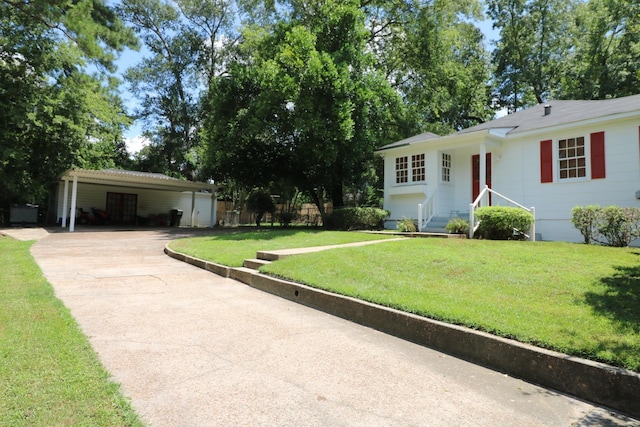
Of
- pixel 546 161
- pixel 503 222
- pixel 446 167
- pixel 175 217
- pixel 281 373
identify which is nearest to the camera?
pixel 281 373

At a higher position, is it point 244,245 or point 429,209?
point 429,209

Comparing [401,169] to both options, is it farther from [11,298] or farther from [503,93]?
[503,93]

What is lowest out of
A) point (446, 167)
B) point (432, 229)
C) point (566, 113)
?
point (432, 229)

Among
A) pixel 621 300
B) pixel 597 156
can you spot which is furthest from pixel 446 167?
pixel 621 300

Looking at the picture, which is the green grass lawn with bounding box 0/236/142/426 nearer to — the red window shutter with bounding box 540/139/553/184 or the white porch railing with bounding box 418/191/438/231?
the white porch railing with bounding box 418/191/438/231

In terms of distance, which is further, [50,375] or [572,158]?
[572,158]

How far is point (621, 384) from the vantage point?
273cm

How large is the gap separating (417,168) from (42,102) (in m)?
17.3

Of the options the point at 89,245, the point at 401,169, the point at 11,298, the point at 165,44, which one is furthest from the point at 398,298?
the point at 165,44

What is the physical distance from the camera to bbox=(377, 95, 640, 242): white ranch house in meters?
10.6

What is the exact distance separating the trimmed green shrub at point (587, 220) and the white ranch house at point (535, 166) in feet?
3.53

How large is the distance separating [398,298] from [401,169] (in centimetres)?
1158

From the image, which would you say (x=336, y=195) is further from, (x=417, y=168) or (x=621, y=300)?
(x=621, y=300)

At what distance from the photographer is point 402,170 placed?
15.6 m
